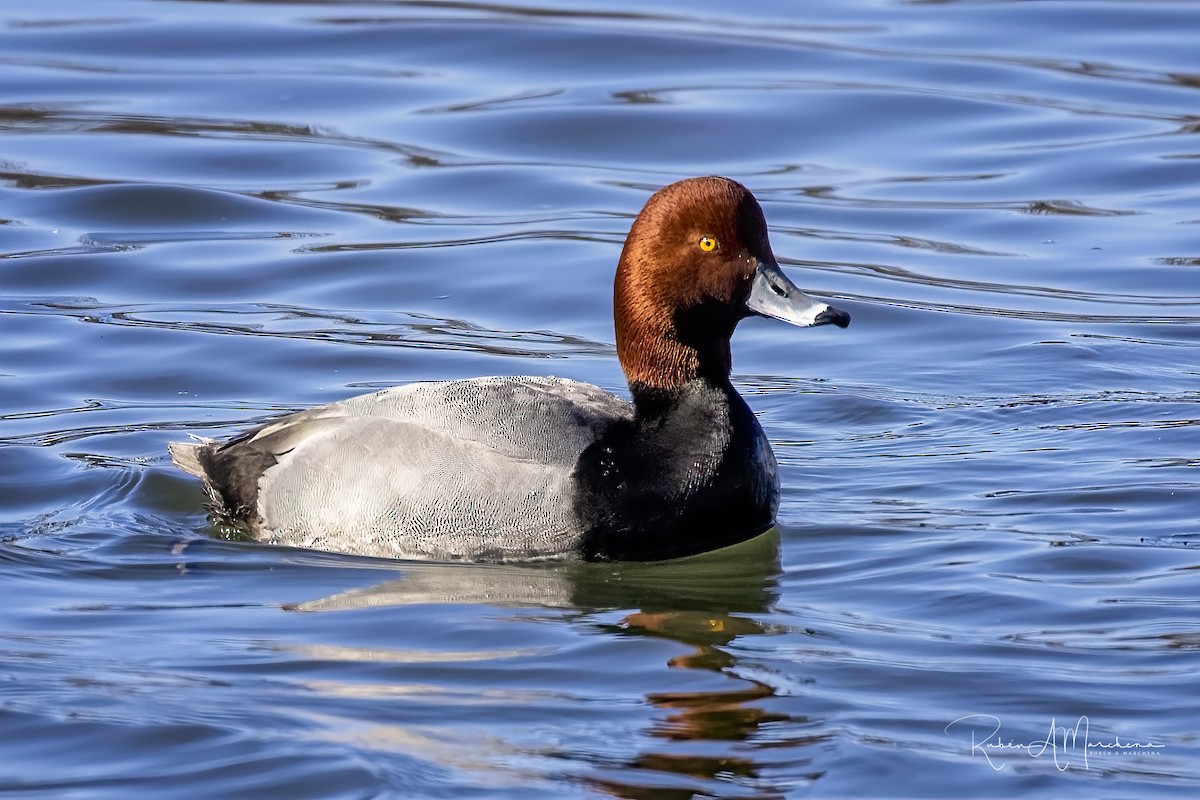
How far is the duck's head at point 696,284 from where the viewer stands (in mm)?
7195

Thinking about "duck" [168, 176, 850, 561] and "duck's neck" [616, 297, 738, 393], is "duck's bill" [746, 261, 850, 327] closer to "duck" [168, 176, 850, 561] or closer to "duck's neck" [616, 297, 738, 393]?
"duck" [168, 176, 850, 561]

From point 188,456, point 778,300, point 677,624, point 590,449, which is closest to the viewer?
point 677,624

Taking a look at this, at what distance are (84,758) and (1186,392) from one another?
581cm

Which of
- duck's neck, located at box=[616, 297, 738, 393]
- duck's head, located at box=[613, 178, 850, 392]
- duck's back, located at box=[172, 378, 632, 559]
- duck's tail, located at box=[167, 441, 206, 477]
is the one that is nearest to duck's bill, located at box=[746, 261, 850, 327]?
duck's head, located at box=[613, 178, 850, 392]

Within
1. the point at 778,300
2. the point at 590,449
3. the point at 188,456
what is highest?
the point at 778,300

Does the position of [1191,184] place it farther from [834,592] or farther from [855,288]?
[834,592]

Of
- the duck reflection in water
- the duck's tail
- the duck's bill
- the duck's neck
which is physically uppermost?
the duck's bill

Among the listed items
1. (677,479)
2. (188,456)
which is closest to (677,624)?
(677,479)

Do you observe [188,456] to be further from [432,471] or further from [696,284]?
[696,284]

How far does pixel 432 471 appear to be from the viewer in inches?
278

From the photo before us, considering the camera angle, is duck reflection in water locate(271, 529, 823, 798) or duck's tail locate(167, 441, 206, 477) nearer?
duck reflection in water locate(271, 529, 823, 798)

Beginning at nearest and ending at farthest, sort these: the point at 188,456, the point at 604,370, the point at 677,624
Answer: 1. the point at 677,624
2. the point at 188,456
3. the point at 604,370

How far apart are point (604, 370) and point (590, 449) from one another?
282 centimetres

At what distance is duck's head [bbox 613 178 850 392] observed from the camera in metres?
7.20
